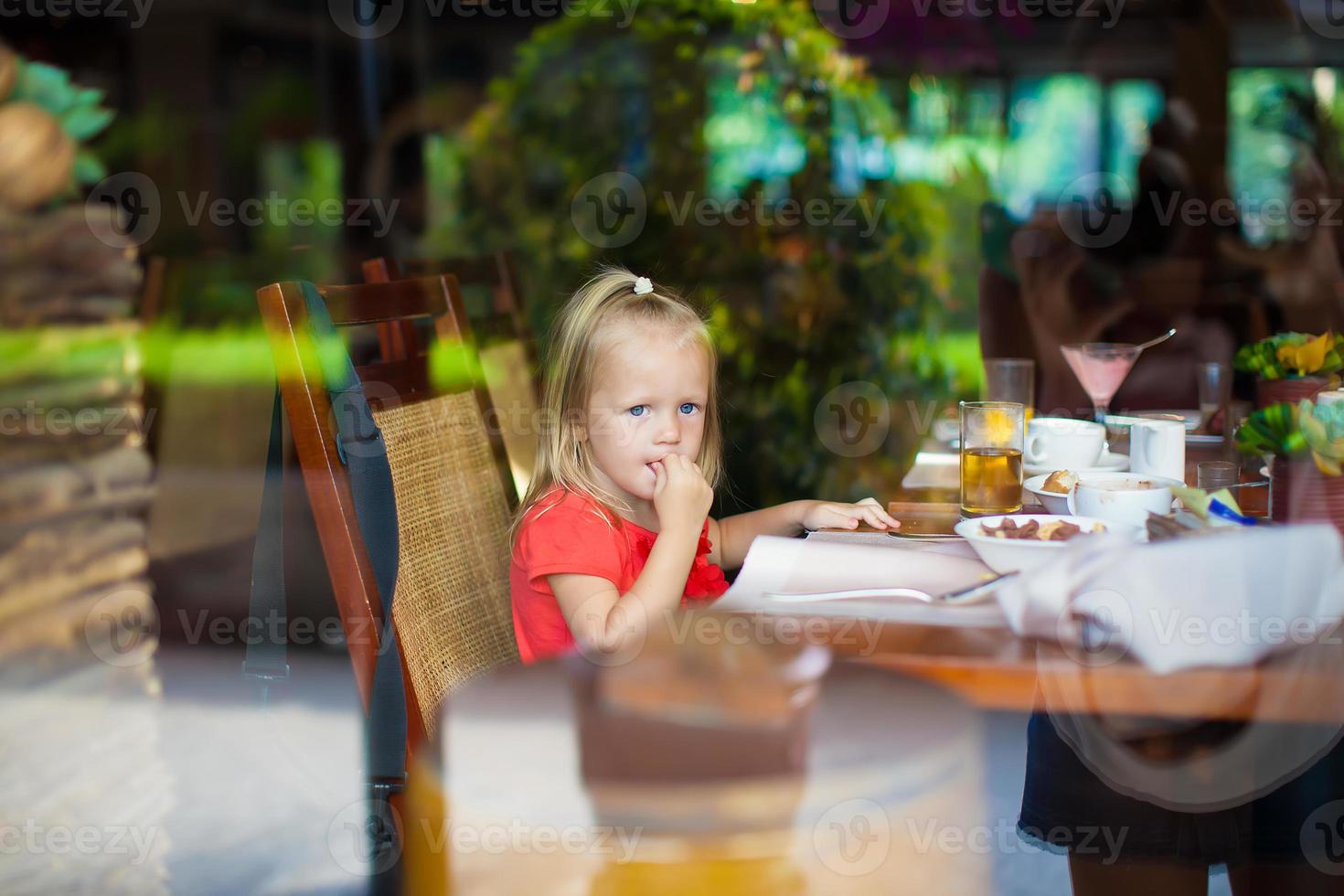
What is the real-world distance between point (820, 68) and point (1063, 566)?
227 cm

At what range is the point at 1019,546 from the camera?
1.18m

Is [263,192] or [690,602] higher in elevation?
[263,192]

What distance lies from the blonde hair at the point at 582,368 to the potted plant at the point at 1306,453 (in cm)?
74

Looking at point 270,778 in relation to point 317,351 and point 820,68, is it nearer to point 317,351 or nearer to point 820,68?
point 317,351

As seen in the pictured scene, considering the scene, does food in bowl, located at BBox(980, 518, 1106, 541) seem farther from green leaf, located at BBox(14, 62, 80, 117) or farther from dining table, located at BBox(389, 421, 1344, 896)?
green leaf, located at BBox(14, 62, 80, 117)

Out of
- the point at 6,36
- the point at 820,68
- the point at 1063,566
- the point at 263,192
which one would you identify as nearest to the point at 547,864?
the point at 1063,566

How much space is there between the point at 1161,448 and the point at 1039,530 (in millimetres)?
443

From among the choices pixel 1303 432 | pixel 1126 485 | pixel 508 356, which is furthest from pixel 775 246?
pixel 1303 432

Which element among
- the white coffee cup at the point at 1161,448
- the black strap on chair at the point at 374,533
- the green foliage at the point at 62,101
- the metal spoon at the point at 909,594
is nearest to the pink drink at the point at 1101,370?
the white coffee cup at the point at 1161,448

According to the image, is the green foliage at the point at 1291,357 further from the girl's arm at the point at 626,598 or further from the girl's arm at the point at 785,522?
the girl's arm at the point at 626,598

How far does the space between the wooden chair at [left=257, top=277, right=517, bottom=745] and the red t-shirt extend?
0.30 ft

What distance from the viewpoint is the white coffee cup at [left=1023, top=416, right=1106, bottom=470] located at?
1.75m

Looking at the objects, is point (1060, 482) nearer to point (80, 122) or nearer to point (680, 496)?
point (680, 496)

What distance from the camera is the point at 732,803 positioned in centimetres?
100
